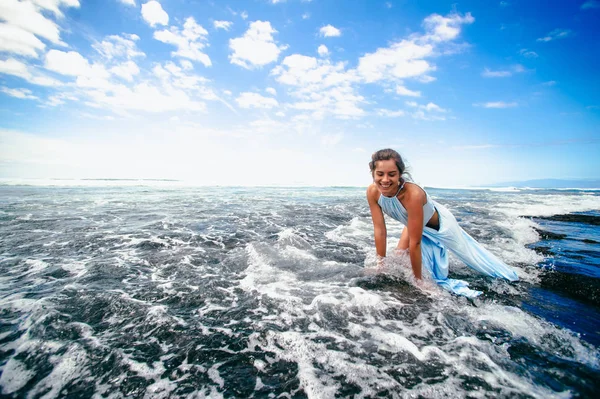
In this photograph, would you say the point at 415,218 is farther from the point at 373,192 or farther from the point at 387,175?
the point at 373,192

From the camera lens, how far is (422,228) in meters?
3.59

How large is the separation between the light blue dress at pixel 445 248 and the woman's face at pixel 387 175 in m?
0.32

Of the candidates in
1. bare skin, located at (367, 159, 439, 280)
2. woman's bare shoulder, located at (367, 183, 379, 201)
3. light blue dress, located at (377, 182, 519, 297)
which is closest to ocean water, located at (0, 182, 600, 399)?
light blue dress, located at (377, 182, 519, 297)

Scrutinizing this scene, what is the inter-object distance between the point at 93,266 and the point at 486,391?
5.49 meters

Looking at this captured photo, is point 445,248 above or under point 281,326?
above

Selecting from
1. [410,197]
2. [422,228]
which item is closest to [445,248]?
[422,228]

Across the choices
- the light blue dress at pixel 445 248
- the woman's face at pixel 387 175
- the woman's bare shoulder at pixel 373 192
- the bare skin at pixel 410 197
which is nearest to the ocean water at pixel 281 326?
the light blue dress at pixel 445 248

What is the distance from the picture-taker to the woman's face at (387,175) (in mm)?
3455

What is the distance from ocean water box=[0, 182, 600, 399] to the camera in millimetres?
2004

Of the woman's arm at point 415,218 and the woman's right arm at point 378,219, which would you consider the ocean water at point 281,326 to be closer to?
the woman's right arm at point 378,219

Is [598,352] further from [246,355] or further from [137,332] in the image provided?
[137,332]

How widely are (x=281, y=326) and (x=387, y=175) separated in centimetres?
234

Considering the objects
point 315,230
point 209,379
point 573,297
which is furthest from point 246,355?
point 315,230

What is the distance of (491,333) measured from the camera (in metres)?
2.59
